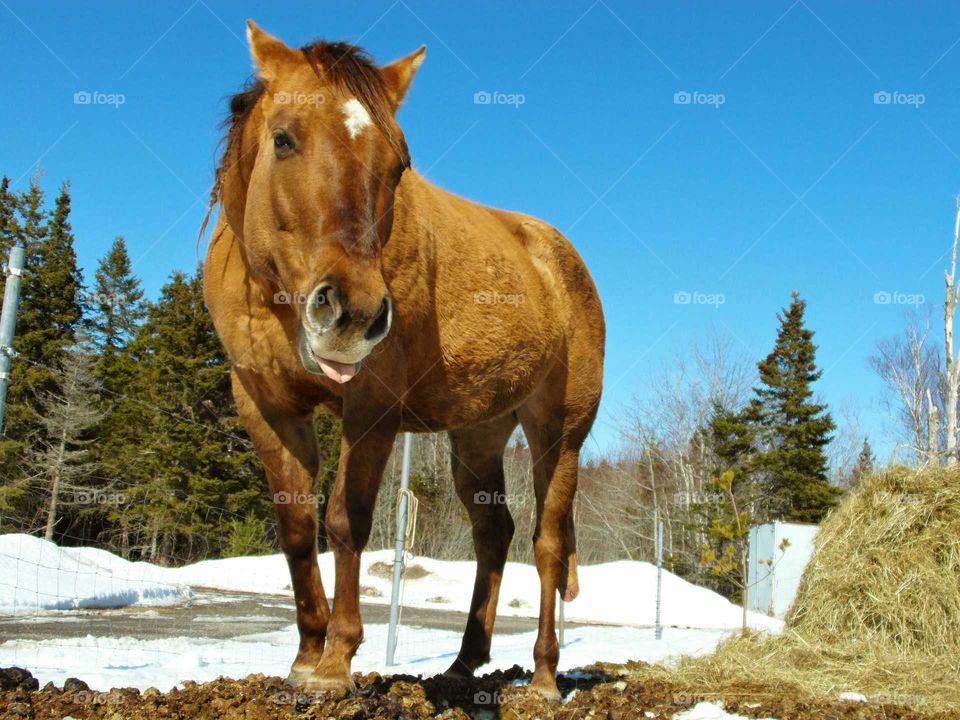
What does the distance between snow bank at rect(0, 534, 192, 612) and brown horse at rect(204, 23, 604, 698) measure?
1029 cm

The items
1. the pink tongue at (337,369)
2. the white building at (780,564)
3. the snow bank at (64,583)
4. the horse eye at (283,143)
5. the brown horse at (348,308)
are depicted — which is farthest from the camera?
the white building at (780,564)

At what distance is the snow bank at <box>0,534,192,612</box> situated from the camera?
1272cm

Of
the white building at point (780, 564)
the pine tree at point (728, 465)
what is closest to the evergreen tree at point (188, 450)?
the white building at point (780, 564)

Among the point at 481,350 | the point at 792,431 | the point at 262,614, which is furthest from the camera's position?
the point at 792,431

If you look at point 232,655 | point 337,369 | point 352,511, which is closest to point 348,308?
point 337,369

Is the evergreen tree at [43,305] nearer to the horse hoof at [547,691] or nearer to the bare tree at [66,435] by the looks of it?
the bare tree at [66,435]

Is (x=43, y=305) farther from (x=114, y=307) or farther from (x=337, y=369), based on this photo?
(x=337, y=369)

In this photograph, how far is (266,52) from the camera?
3.30 m

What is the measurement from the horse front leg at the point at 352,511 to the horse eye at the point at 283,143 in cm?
103

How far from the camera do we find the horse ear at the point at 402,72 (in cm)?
351

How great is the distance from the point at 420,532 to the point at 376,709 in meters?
27.2

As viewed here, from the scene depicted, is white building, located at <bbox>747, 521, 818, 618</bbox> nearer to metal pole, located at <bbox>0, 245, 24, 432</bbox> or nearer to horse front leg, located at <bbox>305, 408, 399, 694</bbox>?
horse front leg, located at <bbox>305, 408, 399, 694</bbox>

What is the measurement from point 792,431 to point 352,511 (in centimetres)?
3003

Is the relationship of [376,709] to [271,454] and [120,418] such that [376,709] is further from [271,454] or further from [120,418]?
[120,418]
